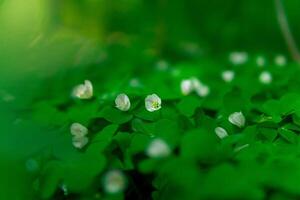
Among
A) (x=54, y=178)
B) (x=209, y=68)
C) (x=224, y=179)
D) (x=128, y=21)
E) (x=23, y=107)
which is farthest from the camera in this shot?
(x=128, y=21)

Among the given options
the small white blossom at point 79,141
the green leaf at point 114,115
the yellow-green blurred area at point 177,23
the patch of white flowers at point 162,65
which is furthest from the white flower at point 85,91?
the yellow-green blurred area at point 177,23

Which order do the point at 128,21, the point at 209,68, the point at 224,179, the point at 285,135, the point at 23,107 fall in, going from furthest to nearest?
the point at 128,21 → the point at 209,68 → the point at 23,107 → the point at 285,135 → the point at 224,179

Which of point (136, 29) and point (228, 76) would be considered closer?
point (228, 76)

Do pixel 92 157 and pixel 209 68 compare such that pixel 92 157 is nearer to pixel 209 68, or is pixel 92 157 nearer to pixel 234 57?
pixel 209 68

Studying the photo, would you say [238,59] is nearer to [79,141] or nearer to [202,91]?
[202,91]

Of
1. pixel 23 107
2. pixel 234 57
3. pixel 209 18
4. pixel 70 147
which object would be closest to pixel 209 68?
pixel 234 57

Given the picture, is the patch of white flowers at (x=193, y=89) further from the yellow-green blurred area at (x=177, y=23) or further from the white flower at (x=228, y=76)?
the yellow-green blurred area at (x=177, y=23)

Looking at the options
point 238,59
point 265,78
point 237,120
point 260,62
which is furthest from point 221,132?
point 238,59
